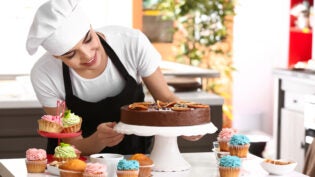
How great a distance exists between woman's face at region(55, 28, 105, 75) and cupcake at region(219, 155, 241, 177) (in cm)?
67

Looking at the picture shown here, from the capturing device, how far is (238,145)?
3025 millimetres

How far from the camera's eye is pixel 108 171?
Result: 2793 mm

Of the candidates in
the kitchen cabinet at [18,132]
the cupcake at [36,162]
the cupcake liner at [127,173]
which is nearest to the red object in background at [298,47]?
the kitchen cabinet at [18,132]

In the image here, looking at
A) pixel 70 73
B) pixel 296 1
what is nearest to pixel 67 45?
pixel 70 73

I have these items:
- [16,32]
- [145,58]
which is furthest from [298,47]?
[145,58]

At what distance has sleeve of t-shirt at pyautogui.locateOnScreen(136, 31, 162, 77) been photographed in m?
3.33

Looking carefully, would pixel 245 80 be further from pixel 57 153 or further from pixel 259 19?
pixel 57 153

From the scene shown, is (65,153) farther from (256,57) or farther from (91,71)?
(256,57)

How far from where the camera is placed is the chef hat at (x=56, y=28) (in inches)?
118

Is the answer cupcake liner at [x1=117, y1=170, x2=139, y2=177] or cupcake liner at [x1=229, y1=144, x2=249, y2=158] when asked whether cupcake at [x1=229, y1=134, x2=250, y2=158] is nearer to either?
cupcake liner at [x1=229, y1=144, x2=249, y2=158]

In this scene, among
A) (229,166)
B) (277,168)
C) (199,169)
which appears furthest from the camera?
(199,169)

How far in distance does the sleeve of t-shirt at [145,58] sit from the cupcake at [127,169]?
0.75 meters

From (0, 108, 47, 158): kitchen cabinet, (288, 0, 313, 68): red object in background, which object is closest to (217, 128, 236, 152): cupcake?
(0, 108, 47, 158): kitchen cabinet

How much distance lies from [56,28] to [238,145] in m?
0.85
